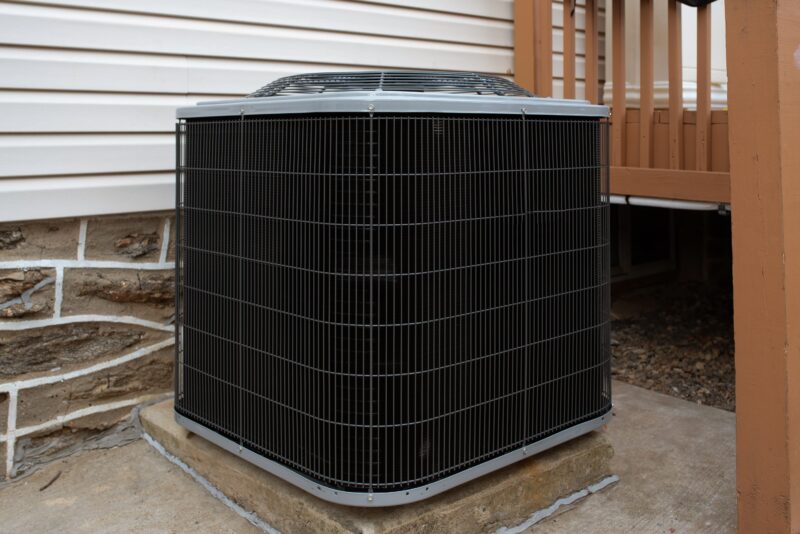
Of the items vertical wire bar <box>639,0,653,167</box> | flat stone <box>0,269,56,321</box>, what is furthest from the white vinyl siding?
vertical wire bar <box>639,0,653,167</box>

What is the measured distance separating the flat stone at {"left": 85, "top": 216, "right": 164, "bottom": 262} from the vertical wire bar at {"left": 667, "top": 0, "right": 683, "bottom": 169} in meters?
2.47

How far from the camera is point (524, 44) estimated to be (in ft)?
14.6

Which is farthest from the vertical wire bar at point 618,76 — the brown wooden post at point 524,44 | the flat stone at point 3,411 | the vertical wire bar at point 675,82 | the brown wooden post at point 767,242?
the flat stone at point 3,411

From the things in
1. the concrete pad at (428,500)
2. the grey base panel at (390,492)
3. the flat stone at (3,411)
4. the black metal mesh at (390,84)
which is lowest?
the concrete pad at (428,500)

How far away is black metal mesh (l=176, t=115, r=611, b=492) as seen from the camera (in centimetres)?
229

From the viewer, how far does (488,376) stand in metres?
2.52

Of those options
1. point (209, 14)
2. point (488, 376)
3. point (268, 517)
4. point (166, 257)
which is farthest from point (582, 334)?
point (209, 14)

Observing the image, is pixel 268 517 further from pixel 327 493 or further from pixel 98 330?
pixel 98 330

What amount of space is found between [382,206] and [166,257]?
56.8 inches

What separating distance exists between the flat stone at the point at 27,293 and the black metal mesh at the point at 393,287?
0.59 metres

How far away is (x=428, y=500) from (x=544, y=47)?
2786 millimetres

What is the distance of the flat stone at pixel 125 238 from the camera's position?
123 inches

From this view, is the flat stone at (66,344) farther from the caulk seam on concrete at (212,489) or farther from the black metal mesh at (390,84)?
the black metal mesh at (390,84)

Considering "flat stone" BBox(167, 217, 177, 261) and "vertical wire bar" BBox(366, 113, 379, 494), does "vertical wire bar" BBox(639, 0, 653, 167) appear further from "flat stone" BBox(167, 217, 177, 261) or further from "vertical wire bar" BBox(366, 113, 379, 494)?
"flat stone" BBox(167, 217, 177, 261)
